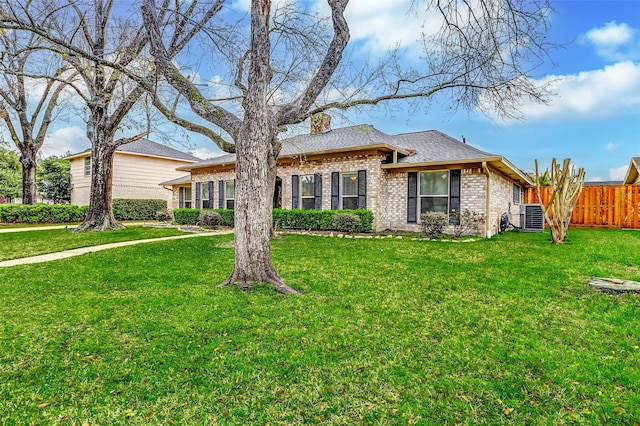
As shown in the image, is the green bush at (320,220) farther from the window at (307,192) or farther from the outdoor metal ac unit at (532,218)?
the outdoor metal ac unit at (532,218)

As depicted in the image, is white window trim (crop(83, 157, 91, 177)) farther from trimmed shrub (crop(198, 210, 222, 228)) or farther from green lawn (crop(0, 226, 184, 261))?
green lawn (crop(0, 226, 184, 261))

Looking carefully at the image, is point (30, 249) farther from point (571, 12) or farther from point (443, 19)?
point (571, 12)

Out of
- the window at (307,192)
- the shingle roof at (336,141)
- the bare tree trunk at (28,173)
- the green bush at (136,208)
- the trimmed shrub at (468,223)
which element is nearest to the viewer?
the trimmed shrub at (468,223)

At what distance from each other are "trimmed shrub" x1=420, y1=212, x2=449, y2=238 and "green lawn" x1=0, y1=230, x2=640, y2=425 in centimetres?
519

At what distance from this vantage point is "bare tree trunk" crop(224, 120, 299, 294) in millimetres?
4934

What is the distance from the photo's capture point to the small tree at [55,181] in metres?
27.3

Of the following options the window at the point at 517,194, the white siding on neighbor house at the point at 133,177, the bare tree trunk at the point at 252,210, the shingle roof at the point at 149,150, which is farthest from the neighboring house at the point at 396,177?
the shingle roof at the point at 149,150

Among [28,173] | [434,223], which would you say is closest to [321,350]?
[434,223]

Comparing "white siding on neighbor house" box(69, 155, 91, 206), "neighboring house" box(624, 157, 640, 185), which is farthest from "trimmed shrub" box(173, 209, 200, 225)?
"neighboring house" box(624, 157, 640, 185)

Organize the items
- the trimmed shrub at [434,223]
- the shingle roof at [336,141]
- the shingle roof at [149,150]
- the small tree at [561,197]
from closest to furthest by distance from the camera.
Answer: the small tree at [561,197] < the trimmed shrub at [434,223] < the shingle roof at [336,141] < the shingle roof at [149,150]

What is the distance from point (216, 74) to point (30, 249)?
6506 millimetres

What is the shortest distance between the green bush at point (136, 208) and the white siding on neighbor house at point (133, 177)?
881 mm

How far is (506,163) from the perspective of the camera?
11547mm

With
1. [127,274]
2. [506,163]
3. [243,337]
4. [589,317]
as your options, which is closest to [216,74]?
[127,274]
